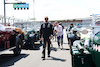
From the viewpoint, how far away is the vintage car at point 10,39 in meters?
6.95

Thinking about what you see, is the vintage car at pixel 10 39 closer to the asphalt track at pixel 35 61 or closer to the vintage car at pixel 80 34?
the asphalt track at pixel 35 61

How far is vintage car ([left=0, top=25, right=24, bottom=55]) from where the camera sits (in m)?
6.95

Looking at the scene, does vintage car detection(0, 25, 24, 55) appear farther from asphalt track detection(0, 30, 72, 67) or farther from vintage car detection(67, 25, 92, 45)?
vintage car detection(67, 25, 92, 45)

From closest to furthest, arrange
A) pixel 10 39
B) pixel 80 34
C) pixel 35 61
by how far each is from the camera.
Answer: pixel 35 61 → pixel 10 39 → pixel 80 34

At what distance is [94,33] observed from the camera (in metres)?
4.84

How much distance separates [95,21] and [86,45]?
0.98m

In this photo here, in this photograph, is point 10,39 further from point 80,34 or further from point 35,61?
point 80,34

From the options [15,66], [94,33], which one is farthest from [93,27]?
[15,66]

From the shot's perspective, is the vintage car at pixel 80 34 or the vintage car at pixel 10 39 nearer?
the vintage car at pixel 80 34

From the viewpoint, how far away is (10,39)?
795cm

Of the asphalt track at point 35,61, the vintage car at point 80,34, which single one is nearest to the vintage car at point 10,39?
the asphalt track at point 35,61

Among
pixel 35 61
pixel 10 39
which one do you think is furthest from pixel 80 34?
pixel 10 39

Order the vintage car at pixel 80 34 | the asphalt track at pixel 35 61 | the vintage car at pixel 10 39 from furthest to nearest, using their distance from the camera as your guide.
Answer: the vintage car at pixel 10 39 → the asphalt track at pixel 35 61 → the vintage car at pixel 80 34

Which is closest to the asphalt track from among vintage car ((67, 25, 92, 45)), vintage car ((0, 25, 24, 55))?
vintage car ((0, 25, 24, 55))
